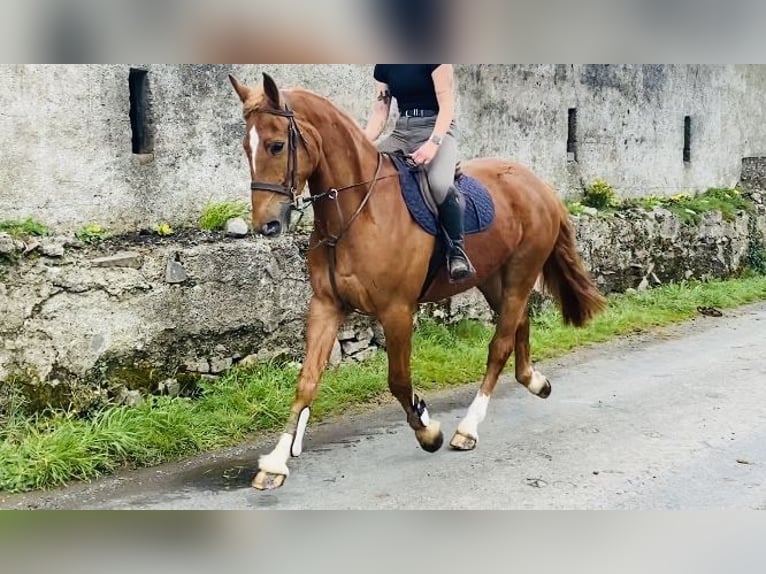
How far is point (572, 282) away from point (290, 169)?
9.34 ft

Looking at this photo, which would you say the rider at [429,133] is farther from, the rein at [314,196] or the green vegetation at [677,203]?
the green vegetation at [677,203]

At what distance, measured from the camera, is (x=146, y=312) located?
5254 mm

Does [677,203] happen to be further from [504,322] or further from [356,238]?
[356,238]

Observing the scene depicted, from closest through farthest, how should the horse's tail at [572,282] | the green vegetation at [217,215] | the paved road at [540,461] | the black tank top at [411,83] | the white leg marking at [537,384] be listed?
the paved road at [540,461], the black tank top at [411,83], the white leg marking at [537,384], the horse's tail at [572,282], the green vegetation at [217,215]

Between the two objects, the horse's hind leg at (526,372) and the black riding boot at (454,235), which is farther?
the horse's hind leg at (526,372)

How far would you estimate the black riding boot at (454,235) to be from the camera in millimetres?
4488

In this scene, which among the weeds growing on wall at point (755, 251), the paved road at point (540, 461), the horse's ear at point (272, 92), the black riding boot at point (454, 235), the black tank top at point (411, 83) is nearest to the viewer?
the horse's ear at point (272, 92)


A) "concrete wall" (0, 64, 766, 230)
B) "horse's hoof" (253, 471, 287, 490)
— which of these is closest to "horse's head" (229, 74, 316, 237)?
"horse's hoof" (253, 471, 287, 490)

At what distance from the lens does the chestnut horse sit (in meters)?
3.59

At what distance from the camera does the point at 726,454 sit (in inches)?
185

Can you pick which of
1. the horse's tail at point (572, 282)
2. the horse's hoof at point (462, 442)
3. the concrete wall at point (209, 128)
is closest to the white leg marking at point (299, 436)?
the horse's hoof at point (462, 442)

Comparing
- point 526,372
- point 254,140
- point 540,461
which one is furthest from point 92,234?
point 540,461

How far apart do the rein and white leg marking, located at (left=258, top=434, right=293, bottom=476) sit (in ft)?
2.58

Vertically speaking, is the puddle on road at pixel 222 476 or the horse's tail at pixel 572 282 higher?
the horse's tail at pixel 572 282
